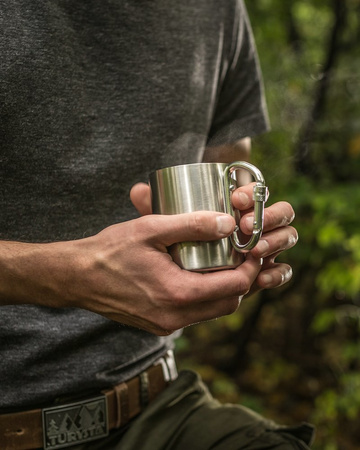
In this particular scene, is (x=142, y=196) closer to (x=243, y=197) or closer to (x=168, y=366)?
(x=243, y=197)

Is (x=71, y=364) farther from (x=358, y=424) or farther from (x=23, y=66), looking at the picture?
(x=358, y=424)

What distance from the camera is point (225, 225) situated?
0.90 meters

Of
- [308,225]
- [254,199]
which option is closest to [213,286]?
[254,199]

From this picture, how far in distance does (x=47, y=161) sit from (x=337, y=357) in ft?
11.8

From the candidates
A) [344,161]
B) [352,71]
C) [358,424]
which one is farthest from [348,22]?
[358,424]

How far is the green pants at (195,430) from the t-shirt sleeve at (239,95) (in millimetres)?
851

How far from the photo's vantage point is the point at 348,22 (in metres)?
4.01

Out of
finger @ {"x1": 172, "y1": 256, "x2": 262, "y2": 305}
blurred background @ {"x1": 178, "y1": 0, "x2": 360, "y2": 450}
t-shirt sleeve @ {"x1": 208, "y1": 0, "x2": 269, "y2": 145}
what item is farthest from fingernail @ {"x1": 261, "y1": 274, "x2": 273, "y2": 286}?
blurred background @ {"x1": 178, "y1": 0, "x2": 360, "y2": 450}

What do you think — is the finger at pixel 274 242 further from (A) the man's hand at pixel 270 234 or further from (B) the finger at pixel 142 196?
(B) the finger at pixel 142 196

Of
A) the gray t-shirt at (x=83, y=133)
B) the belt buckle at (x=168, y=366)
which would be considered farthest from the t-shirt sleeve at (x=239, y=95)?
the belt buckle at (x=168, y=366)

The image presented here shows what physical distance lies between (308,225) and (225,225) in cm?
227

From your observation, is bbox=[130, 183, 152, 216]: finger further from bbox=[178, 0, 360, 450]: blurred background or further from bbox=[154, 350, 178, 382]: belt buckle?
bbox=[178, 0, 360, 450]: blurred background

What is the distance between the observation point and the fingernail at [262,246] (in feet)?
3.21

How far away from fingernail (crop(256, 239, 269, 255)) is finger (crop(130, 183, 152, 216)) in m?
0.36
